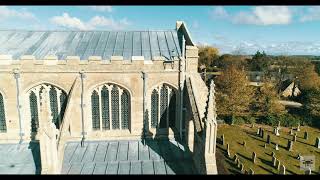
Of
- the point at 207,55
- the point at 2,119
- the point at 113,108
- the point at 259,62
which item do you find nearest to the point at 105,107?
the point at 113,108

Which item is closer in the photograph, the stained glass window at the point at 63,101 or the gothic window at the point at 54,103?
the gothic window at the point at 54,103

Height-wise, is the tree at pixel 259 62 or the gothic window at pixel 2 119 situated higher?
the tree at pixel 259 62

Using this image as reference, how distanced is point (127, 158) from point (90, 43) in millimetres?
8594

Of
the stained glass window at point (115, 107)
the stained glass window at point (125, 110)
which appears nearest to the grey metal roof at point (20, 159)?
the stained glass window at point (115, 107)

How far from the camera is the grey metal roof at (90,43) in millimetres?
17641

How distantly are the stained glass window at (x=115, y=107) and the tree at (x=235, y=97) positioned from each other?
993 inches

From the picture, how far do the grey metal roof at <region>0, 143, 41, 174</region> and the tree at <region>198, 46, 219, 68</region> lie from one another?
67.4 m

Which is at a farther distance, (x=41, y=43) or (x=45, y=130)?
(x=41, y=43)

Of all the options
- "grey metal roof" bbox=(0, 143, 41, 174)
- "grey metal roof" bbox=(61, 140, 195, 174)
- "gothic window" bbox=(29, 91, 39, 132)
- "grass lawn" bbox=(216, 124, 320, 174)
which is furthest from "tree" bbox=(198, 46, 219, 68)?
"grey metal roof" bbox=(0, 143, 41, 174)

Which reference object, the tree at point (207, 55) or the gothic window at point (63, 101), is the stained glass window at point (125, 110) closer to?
the gothic window at point (63, 101)

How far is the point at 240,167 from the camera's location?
26078 mm

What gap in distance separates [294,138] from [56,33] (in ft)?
101

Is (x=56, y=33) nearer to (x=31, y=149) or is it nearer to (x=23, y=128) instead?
(x=23, y=128)
